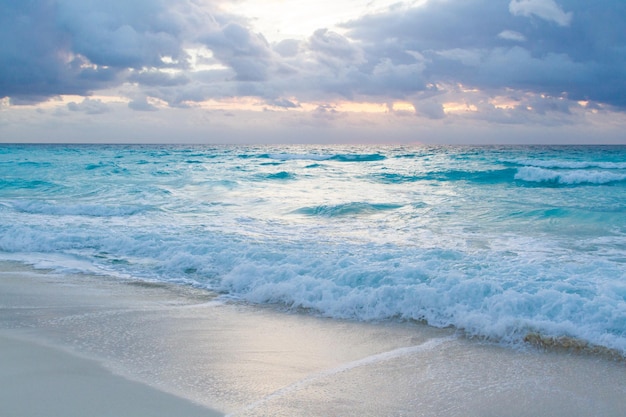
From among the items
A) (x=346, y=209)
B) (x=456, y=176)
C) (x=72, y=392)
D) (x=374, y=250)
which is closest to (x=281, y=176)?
(x=456, y=176)

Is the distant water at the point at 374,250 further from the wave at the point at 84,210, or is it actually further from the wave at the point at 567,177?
the wave at the point at 567,177

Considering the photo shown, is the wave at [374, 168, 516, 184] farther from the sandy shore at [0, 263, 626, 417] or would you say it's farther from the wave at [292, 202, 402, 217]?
the sandy shore at [0, 263, 626, 417]

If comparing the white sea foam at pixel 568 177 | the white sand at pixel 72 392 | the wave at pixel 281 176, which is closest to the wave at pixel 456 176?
the white sea foam at pixel 568 177

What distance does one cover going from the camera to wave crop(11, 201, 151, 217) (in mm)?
13676

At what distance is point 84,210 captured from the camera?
14.0 m

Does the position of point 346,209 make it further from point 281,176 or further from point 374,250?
point 281,176

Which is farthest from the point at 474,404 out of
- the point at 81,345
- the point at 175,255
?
the point at 175,255

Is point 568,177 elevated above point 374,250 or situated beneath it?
elevated above

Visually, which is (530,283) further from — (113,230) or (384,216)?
(113,230)

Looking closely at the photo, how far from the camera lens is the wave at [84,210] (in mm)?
13676

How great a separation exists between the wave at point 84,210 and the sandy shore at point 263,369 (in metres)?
7.96

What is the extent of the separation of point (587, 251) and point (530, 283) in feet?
10.0

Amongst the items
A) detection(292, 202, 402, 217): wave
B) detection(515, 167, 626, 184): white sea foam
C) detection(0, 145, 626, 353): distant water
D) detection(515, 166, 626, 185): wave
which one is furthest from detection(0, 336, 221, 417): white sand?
detection(515, 167, 626, 184): white sea foam

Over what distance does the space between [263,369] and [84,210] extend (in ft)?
38.2
